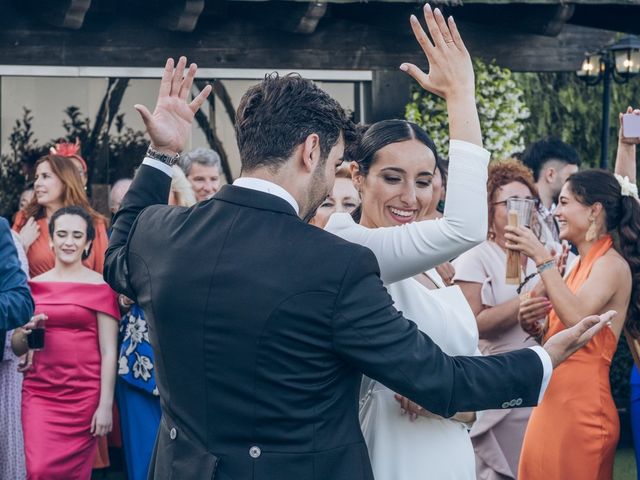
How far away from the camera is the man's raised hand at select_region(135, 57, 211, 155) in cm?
275

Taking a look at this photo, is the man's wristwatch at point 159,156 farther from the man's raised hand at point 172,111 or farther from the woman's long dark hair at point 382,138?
the woman's long dark hair at point 382,138

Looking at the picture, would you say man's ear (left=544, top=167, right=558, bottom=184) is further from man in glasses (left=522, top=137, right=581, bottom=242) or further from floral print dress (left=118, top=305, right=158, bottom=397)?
floral print dress (left=118, top=305, right=158, bottom=397)

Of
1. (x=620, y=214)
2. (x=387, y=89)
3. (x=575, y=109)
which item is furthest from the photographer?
(x=575, y=109)

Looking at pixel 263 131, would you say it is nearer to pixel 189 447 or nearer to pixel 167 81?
pixel 167 81

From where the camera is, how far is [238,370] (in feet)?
7.53

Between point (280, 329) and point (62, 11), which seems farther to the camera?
point (62, 11)

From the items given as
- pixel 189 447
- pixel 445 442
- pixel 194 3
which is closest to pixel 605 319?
pixel 445 442

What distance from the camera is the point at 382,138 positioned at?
9.75 feet

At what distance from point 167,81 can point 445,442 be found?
1269 mm

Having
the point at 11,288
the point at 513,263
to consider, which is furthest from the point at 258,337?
the point at 11,288

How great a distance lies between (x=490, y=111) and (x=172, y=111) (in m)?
5.98

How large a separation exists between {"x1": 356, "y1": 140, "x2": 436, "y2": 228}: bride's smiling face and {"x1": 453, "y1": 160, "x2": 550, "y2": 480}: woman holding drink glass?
2.17 metres

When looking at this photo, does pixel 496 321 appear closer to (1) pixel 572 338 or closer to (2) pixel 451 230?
(1) pixel 572 338

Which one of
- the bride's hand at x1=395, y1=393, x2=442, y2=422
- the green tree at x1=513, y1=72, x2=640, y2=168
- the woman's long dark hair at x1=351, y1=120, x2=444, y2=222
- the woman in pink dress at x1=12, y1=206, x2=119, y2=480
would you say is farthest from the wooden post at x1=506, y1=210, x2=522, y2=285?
the green tree at x1=513, y1=72, x2=640, y2=168
